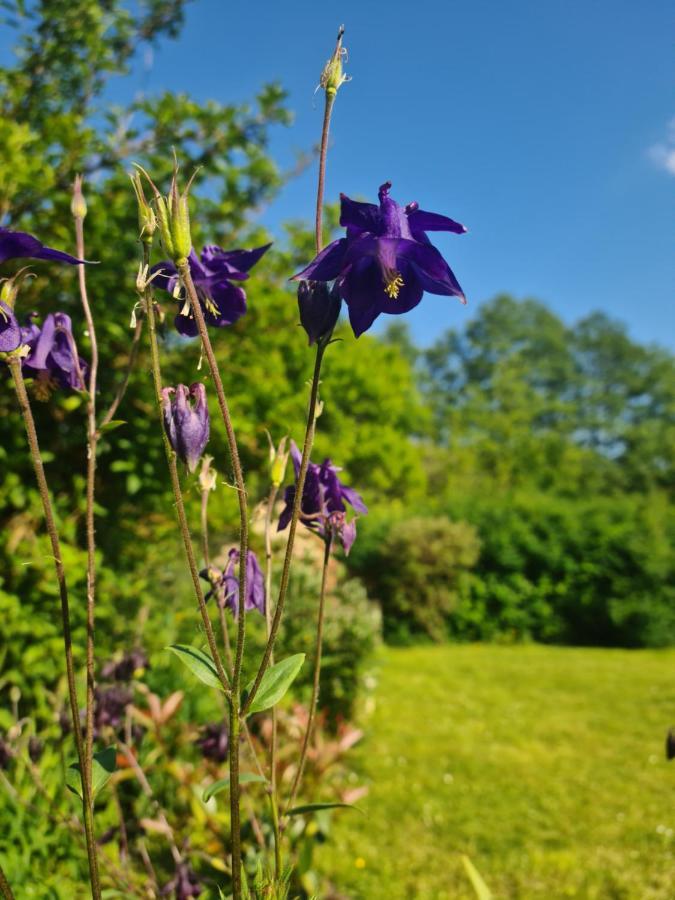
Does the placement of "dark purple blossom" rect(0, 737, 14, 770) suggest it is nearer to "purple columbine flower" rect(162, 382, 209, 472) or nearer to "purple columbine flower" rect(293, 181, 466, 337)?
"purple columbine flower" rect(162, 382, 209, 472)

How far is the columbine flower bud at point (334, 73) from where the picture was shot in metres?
1.01

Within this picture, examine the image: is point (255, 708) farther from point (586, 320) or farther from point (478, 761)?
point (586, 320)

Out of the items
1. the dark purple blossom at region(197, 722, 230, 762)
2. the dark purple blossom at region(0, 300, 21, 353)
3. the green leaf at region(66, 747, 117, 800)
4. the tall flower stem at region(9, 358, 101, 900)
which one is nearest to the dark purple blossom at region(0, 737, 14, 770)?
the dark purple blossom at region(197, 722, 230, 762)

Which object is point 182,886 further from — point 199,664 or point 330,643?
point 330,643

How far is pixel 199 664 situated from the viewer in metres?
0.99

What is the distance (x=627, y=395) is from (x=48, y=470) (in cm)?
3499

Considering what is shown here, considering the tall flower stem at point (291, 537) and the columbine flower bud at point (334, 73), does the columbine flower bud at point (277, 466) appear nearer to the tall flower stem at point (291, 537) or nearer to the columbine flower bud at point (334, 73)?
the tall flower stem at point (291, 537)

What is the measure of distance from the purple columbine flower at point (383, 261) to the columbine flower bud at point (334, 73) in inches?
9.6

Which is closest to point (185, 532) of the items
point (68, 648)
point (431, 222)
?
point (68, 648)

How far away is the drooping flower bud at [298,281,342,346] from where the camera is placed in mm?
939

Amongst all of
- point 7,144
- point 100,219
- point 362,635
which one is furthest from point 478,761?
point 7,144

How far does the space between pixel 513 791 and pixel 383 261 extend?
4.77 m

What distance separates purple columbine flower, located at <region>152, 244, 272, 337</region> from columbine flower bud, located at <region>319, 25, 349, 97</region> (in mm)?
264

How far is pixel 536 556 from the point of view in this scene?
39.1 feet
